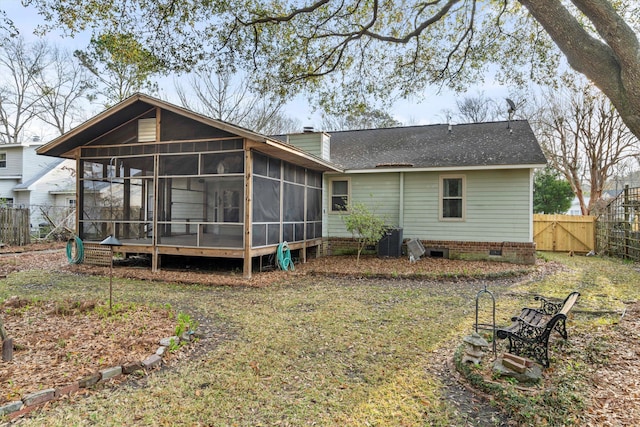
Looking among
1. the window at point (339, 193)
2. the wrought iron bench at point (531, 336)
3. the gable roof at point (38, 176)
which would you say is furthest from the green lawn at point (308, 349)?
the gable roof at point (38, 176)

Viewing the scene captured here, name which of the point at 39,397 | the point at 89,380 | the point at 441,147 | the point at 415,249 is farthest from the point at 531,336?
the point at 441,147

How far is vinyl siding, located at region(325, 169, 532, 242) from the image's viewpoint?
36.9ft

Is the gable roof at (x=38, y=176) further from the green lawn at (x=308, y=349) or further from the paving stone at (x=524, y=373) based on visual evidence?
the paving stone at (x=524, y=373)

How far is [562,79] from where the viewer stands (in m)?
9.72

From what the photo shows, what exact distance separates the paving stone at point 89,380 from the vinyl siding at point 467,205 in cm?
997

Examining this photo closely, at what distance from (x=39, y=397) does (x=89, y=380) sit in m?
0.39

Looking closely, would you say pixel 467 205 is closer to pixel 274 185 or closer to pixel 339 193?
→ pixel 339 193

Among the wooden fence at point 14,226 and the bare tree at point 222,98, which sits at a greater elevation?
the bare tree at point 222,98

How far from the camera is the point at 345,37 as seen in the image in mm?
9789

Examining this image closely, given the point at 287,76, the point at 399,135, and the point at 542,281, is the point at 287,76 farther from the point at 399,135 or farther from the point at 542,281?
the point at 542,281

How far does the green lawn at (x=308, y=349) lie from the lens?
3.03 metres

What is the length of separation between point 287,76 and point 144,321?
22.9ft

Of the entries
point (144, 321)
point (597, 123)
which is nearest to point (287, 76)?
point (144, 321)

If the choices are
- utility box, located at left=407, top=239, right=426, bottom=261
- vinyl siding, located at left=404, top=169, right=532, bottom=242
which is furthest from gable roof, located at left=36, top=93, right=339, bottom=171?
utility box, located at left=407, top=239, right=426, bottom=261
